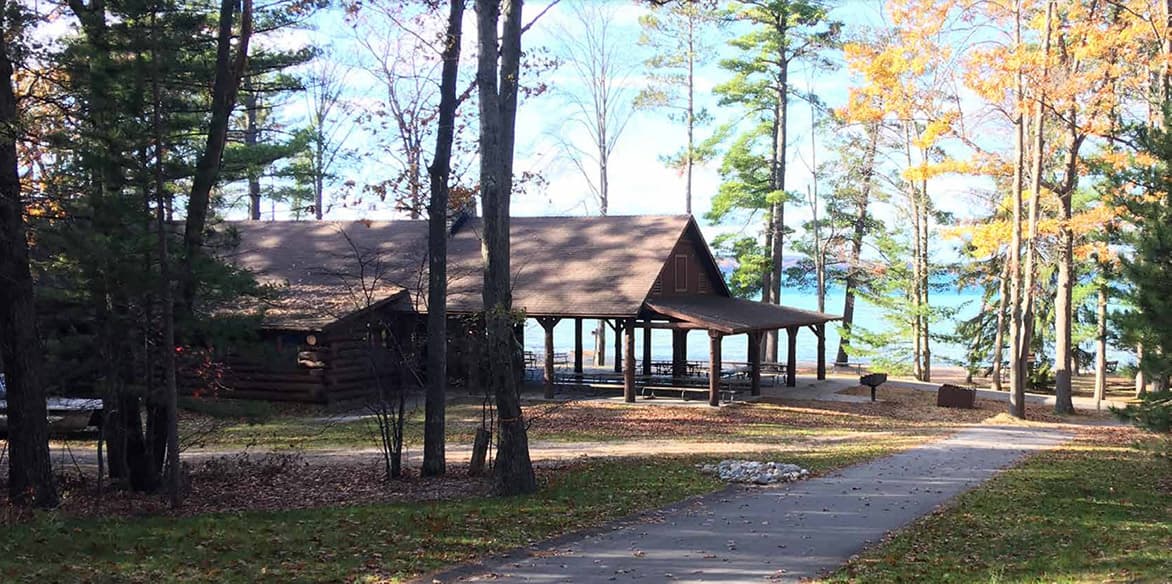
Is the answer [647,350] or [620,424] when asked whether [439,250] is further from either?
[647,350]

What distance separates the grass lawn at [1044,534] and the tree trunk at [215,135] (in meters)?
9.57

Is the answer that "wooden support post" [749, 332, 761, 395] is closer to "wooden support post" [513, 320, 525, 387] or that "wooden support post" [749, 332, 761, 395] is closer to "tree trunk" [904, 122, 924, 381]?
"wooden support post" [513, 320, 525, 387]

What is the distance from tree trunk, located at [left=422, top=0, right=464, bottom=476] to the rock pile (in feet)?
13.8

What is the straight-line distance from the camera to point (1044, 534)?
32.9ft

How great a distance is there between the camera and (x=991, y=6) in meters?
23.7

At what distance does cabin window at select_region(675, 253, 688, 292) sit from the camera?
30.1 metres

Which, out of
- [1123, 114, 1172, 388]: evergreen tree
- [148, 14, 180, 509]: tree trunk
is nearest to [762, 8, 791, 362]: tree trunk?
[1123, 114, 1172, 388]: evergreen tree

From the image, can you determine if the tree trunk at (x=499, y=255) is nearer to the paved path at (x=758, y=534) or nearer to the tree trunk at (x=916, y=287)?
the paved path at (x=758, y=534)

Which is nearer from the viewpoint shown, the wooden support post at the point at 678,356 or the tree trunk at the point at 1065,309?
the tree trunk at the point at 1065,309

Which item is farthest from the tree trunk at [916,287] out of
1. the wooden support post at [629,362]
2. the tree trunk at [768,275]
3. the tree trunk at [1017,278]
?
the wooden support post at [629,362]

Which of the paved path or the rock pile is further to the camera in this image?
the rock pile

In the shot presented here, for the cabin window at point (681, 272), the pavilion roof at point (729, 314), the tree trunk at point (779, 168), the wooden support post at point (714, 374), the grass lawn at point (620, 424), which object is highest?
the tree trunk at point (779, 168)

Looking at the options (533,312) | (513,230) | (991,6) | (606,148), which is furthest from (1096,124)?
(606,148)

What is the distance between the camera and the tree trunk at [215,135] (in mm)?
12836
